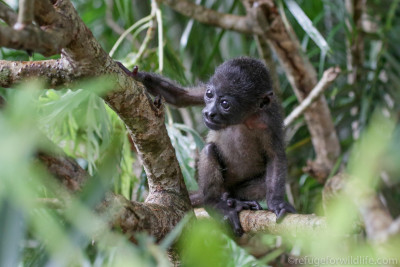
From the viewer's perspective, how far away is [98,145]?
2723 millimetres

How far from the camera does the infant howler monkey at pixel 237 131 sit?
2742 mm

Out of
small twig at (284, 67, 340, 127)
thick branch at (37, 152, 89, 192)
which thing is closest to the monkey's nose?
small twig at (284, 67, 340, 127)

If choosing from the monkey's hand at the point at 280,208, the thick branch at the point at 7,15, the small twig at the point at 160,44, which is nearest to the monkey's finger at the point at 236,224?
the monkey's hand at the point at 280,208

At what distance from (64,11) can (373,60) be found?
3688 mm

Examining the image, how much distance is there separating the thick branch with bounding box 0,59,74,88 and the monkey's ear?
1380 mm

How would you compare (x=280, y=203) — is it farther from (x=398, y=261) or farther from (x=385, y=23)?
(x=385, y=23)

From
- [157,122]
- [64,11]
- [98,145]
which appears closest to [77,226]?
Answer: [64,11]

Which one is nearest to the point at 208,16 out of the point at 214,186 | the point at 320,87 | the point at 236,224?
the point at 320,87

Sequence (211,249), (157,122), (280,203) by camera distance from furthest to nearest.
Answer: (280,203) < (157,122) < (211,249)

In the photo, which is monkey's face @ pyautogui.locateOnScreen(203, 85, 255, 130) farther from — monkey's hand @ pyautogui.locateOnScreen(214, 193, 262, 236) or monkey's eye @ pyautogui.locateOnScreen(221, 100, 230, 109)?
monkey's hand @ pyautogui.locateOnScreen(214, 193, 262, 236)

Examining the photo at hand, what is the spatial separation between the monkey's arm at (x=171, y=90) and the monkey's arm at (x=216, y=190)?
29cm

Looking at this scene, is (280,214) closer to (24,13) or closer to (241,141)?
(241,141)

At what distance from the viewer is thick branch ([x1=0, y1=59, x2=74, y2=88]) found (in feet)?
6.04

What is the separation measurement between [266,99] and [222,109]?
291 mm
